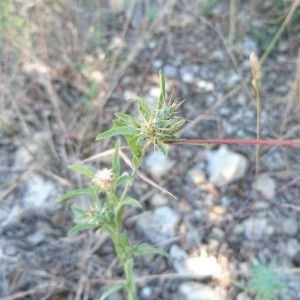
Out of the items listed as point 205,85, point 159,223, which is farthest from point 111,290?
point 205,85

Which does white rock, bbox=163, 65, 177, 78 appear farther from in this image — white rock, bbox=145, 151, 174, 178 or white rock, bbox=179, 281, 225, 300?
white rock, bbox=179, 281, 225, 300

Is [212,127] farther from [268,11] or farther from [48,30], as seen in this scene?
[48,30]

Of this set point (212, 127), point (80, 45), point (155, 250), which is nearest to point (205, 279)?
point (155, 250)

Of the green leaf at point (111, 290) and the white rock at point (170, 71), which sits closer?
the green leaf at point (111, 290)

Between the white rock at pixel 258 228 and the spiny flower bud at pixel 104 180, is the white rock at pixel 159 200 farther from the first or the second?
the spiny flower bud at pixel 104 180

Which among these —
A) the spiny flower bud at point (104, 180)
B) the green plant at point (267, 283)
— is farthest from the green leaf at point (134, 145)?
the green plant at point (267, 283)
